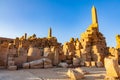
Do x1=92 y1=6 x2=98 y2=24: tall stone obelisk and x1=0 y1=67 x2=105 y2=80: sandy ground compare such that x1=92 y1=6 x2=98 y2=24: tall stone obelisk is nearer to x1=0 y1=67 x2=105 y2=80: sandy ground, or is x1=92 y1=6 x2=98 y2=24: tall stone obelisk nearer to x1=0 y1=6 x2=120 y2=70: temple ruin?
x1=0 y1=6 x2=120 y2=70: temple ruin

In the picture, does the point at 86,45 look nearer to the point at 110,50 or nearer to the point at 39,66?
the point at 110,50

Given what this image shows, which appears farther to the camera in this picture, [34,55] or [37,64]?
[34,55]

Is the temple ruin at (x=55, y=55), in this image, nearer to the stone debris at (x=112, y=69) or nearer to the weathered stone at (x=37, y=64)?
the weathered stone at (x=37, y=64)

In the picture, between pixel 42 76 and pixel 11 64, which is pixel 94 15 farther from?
pixel 42 76

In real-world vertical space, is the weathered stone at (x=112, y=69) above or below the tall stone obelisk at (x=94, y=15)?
below

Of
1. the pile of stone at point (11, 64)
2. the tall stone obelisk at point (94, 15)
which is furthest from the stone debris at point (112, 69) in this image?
the tall stone obelisk at point (94, 15)

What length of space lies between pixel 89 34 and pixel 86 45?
1481 millimetres

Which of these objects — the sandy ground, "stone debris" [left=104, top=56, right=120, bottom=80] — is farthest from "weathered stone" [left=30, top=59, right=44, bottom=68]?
"stone debris" [left=104, top=56, right=120, bottom=80]

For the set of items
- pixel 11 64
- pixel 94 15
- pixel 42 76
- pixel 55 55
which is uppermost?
pixel 94 15

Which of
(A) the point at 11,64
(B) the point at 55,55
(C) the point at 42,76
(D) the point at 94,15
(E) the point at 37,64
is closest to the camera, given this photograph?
(C) the point at 42,76

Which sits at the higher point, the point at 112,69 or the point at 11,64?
the point at 11,64

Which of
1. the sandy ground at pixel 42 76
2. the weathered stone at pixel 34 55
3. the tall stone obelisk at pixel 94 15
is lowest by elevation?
the sandy ground at pixel 42 76

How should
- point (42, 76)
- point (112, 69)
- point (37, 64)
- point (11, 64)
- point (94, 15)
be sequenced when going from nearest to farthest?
point (112, 69) < point (42, 76) < point (11, 64) < point (37, 64) < point (94, 15)

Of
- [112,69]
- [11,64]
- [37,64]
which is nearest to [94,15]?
[37,64]
